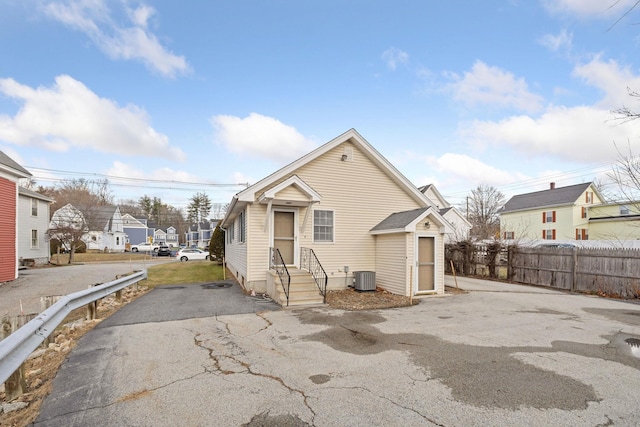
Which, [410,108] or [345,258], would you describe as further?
[410,108]

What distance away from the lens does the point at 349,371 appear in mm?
4613

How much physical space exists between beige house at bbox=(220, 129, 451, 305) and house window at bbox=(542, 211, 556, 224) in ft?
→ 99.6

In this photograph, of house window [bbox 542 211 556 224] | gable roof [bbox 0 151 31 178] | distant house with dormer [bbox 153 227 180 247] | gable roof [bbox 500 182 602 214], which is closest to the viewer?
gable roof [bbox 0 151 31 178]

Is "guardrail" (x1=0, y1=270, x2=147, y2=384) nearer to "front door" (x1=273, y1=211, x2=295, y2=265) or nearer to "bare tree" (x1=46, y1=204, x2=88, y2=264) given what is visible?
"front door" (x1=273, y1=211, x2=295, y2=265)

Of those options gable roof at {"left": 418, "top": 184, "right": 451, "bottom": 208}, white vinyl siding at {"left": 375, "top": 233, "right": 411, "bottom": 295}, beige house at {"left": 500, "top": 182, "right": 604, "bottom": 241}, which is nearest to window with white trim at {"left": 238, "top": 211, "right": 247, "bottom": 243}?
white vinyl siding at {"left": 375, "top": 233, "right": 411, "bottom": 295}

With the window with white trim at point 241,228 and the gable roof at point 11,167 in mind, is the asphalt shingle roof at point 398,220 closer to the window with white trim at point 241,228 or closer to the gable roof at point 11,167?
the window with white trim at point 241,228

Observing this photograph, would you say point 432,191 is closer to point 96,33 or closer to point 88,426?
point 96,33

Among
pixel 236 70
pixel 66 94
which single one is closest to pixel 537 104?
pixel 236 70

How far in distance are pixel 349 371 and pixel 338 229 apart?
7.94 meters

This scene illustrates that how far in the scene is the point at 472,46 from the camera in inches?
492

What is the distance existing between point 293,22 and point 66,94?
1081 centimetres

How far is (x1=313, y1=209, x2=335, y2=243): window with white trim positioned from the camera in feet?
39.7

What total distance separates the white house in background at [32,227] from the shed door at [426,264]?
26748mm

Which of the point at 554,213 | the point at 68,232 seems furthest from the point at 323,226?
the point at 554,213
